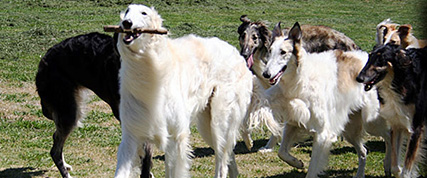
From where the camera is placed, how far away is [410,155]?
17.5 feet

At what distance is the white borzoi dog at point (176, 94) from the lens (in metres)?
3.87

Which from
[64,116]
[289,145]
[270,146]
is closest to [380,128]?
[289,145]

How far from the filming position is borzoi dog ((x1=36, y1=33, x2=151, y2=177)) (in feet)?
17.8

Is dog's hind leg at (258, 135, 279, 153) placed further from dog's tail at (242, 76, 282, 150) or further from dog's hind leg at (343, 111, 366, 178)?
dog's tail at (242, 76, 282, 150)

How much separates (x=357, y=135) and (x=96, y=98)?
4995 mm

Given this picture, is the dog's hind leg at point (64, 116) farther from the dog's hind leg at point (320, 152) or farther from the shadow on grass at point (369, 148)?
the shadow on grass at point (369, 148)

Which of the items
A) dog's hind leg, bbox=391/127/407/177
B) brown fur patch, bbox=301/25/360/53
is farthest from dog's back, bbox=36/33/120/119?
brown fur patch, bbox=301/25/360/53

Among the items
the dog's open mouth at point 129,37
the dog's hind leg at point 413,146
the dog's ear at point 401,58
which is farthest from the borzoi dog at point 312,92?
the dog's open mouth at point 129,37

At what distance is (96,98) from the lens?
9.55 metres

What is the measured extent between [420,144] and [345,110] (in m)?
0.90

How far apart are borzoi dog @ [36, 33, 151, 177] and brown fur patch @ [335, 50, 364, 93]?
2465 mm

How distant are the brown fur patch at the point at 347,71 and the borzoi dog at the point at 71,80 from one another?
97.0 inches

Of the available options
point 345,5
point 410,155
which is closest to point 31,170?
point 410,155

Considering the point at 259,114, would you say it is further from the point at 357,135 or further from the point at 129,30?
the point at 129,30
